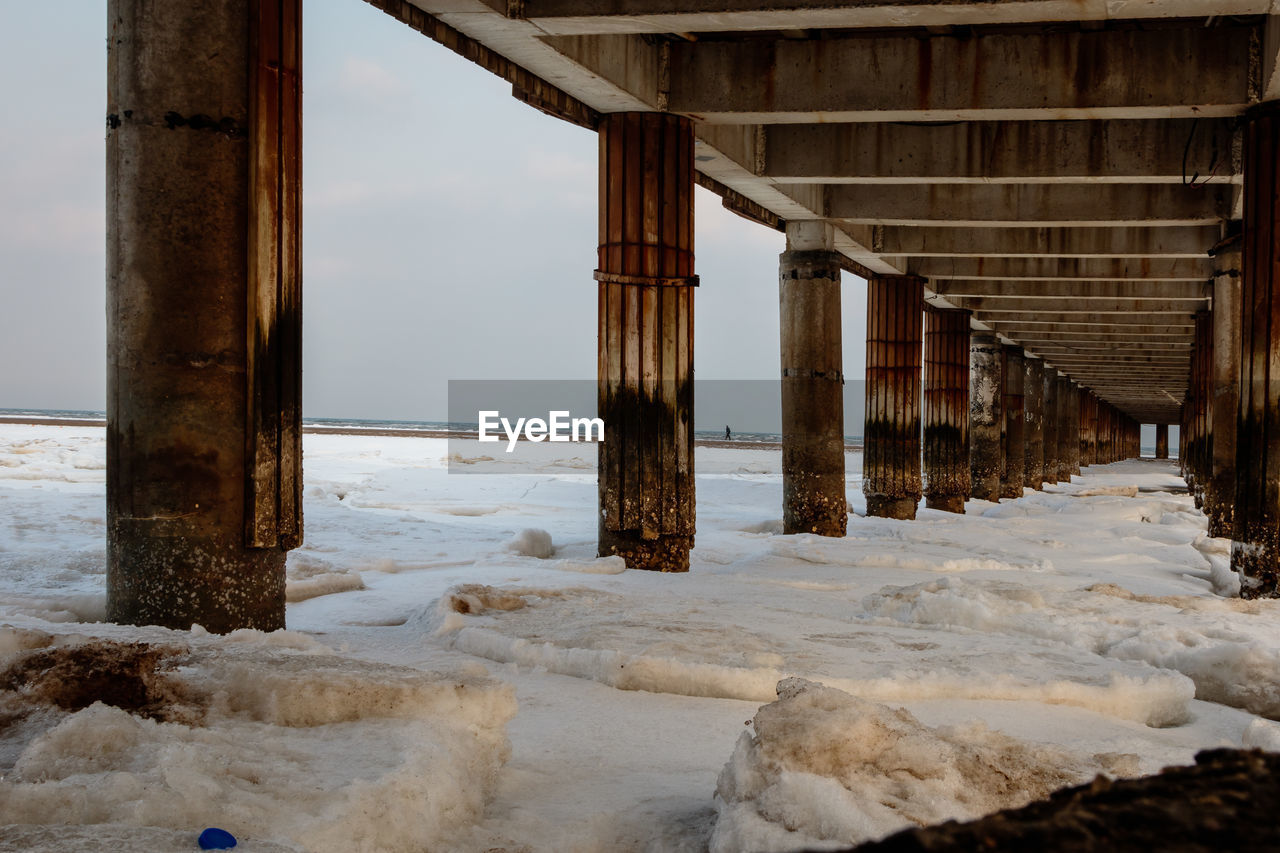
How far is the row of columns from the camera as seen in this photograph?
17.4 feet

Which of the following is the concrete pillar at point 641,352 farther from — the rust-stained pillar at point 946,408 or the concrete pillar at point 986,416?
the concrete pillar at point 986,416

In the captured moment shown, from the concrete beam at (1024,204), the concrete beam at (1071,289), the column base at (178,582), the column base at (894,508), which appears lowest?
the column base at (894,508)

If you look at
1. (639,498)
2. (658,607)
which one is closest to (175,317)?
(658,607)

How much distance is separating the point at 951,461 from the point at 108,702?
1974cm

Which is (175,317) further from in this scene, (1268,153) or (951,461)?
(951,461)

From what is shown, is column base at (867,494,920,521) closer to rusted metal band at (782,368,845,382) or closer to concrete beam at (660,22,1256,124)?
rusted metal band at (782,368,845,382)

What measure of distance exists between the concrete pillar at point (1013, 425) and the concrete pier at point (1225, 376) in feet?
42.7

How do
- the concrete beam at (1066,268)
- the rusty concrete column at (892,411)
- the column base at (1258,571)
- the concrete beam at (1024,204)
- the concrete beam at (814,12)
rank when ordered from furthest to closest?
the concrete beam at (1066,268) < the rusty concrete column at (892,411) < the concrete beam at (1024,204) < the column base at (1258,571) < the concrete beam at (814,12)

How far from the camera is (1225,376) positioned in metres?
13.4

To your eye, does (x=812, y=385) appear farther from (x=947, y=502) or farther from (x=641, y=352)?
(x=947, y=502)

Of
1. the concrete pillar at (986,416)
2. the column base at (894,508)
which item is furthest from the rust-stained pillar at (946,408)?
the column base at (894,508)

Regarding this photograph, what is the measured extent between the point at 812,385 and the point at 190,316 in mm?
10157

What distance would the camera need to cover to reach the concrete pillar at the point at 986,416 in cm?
2566

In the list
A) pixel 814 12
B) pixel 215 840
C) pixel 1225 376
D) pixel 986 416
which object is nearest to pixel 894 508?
pixel 1225 376
